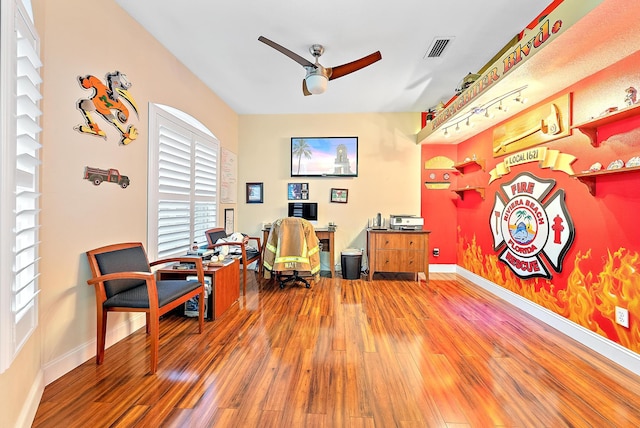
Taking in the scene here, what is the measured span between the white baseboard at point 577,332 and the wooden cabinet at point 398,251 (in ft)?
3.43

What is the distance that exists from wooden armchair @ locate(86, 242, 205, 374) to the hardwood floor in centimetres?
32

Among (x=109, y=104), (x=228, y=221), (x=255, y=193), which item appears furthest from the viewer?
(x=255, y=193)

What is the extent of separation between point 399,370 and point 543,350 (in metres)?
1.35

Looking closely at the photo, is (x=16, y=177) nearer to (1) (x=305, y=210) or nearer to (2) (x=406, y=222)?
(1) (x=305, y=210)

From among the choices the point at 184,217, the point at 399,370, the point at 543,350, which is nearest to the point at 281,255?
the point at 184,217

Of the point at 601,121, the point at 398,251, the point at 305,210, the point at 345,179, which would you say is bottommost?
the point at 398,251

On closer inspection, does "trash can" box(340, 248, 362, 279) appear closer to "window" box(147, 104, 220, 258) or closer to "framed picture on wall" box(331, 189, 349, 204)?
"framed picture on wall" box(331, 189, 349, 204)

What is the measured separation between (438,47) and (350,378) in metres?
3.29

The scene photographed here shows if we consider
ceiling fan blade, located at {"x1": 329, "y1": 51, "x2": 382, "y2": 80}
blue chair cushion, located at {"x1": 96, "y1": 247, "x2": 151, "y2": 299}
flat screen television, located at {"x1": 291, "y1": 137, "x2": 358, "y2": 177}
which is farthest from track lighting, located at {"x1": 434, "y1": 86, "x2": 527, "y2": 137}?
blue chair cushion, located at {"x1": 96, "y1": 247, "x2": 151, "y2": 299}

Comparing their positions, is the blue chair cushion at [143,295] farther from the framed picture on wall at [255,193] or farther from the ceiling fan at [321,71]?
the framed picture on wall at [255,193]

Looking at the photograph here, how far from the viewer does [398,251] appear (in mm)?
4375

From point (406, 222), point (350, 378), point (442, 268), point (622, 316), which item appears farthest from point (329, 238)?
point (622, 316)

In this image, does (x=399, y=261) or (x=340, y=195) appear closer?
(x=399, y=261)

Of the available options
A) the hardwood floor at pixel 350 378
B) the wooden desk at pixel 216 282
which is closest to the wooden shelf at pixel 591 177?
the hardwood floor at pixel 350 378
